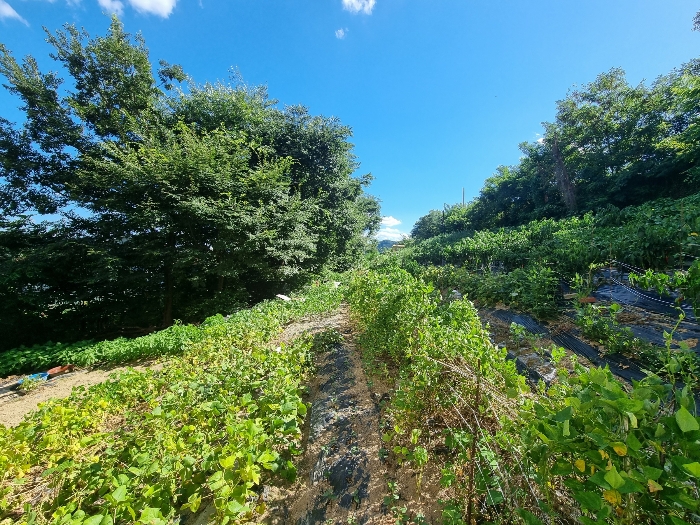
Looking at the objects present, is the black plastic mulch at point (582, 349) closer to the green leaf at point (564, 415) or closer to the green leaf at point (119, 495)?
the green leaf at point (564, 415)

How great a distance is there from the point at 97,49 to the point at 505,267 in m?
18.7

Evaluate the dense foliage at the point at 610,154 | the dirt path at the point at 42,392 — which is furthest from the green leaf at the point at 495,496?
the dense foliage at the point at 610,154

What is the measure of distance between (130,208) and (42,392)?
741 cm

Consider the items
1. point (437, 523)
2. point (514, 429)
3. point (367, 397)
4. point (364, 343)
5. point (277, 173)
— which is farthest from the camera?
point (277, 173)

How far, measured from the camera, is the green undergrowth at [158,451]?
1.48m

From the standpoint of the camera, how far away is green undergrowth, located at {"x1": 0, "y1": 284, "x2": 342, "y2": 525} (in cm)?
148

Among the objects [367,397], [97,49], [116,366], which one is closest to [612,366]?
[367,397]

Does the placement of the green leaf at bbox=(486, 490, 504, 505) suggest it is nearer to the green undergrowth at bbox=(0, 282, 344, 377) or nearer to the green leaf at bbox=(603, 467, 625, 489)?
the green leaf at bbox=(603, 467, 625, 489)

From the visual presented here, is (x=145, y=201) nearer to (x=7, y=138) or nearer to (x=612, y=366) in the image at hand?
(x=7, y=138)

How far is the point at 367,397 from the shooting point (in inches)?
114

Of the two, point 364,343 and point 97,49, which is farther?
point 97,49

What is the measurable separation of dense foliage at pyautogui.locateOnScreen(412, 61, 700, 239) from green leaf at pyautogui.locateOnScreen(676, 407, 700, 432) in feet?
59.9

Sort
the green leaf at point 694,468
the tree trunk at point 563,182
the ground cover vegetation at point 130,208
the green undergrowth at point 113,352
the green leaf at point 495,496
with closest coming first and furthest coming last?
the green leaf at point 694,468, the green leaf at point 495,496, the green undergrowth at point 113,352, the ground cover vegetation at point 130,208, the tree trunk at point 563,182

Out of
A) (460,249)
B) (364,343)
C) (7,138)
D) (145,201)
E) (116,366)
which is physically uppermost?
(7,138)
